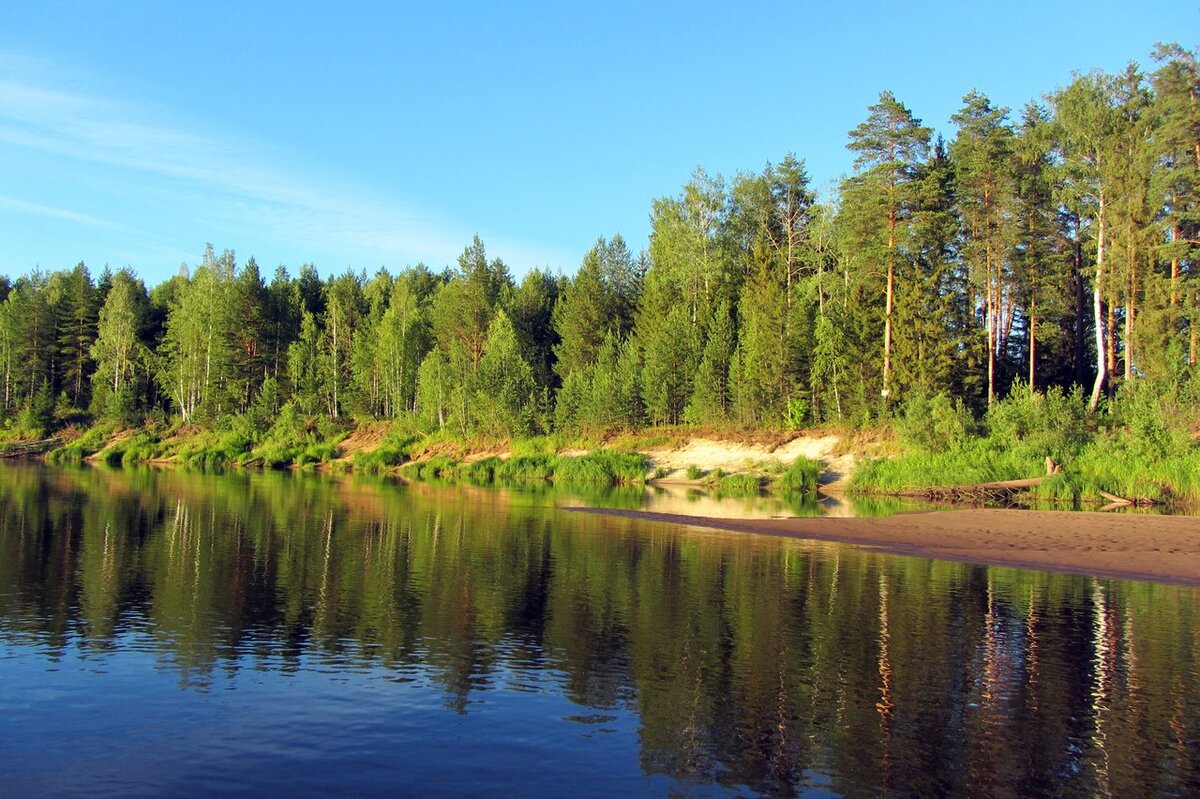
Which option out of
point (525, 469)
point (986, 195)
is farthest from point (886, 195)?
point (525, 469)

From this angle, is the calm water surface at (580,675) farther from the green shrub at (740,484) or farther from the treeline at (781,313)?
the treeline at (781,313)

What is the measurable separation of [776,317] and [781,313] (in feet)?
1.42

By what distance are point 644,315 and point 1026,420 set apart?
3334cm

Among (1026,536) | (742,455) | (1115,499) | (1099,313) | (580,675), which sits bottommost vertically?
(580,675)

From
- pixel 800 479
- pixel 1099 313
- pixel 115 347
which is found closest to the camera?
pixel 1099 313

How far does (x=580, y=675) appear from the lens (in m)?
14.3

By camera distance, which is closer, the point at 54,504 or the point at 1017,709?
the point at 1017,709

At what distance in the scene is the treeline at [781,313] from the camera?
164 ft

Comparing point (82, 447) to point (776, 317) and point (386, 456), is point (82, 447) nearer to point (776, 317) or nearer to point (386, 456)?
point (386, 456)

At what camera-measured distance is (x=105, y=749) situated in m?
10.8

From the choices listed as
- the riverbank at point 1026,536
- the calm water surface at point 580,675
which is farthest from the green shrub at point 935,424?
the calm water surface at point 580,675

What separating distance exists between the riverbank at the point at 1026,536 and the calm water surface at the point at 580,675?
2.15 meters

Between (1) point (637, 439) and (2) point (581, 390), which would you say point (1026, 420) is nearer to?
(1) point (637, 439)

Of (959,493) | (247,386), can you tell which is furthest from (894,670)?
(247,386)
